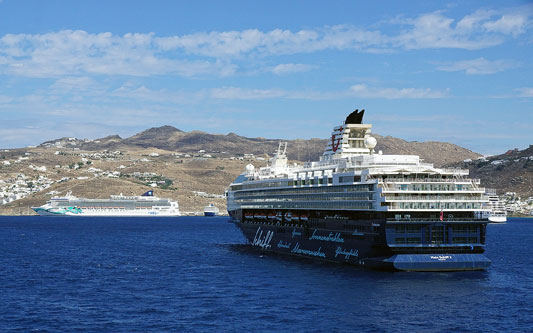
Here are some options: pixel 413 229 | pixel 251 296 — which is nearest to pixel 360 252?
pixel 413 229

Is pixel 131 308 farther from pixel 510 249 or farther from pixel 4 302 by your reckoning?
pixel 510 249

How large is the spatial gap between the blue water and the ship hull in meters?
1.18

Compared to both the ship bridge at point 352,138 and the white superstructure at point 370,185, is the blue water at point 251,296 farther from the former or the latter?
the ship bridge at point 352,138

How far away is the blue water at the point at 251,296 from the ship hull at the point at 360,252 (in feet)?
3.87

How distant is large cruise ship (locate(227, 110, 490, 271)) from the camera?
68.5 m

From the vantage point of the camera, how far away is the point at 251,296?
60.9m

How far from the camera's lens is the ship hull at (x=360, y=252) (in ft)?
224

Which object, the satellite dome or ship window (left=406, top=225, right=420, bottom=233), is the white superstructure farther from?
ship window (left=406, top=225, right=420, bottom=233)

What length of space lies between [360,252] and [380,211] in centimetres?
619

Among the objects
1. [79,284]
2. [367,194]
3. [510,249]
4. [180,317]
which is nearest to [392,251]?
[367,194]

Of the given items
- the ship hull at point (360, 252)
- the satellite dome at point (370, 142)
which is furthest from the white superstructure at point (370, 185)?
the ship hull at point (360, 252)

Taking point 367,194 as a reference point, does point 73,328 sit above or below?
below

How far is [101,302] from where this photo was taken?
58.3 metres

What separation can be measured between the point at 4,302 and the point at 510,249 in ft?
Result: 262
